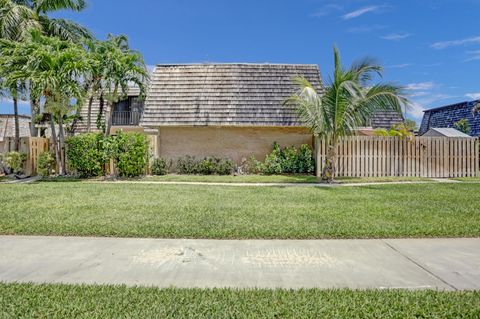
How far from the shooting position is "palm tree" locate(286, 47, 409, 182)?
43.8ft

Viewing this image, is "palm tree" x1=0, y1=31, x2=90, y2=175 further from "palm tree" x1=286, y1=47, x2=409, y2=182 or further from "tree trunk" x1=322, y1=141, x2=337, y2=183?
"tree trunk" x1=322, y1=141, x2=337, y2=183

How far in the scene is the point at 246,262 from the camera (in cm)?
459

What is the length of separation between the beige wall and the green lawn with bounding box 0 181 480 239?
727cm

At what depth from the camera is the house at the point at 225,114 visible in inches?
714

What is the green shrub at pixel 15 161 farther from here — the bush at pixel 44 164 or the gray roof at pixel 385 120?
the gray roof at pixel 385 120

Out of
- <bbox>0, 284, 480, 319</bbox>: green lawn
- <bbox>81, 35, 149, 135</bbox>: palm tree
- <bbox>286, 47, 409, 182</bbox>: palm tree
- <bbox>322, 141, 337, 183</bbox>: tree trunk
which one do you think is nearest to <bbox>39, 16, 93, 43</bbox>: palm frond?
<bbox>81, 35, 149, 135</bbox>: palm tree

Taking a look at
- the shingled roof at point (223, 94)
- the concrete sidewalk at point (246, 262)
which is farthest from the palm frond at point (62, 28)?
the concrete sidewalk at point (246, 262)

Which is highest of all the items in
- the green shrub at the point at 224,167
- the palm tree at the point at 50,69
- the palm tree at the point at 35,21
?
the palm tree at the point at 35,21

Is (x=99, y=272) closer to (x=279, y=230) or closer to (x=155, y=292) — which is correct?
(x=155, y=292)

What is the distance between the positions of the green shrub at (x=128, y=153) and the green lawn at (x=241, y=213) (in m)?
3.98

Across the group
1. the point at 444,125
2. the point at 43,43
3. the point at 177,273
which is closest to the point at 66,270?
the point at 177,273

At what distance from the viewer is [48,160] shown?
619 inches

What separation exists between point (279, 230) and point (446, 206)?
4.85m

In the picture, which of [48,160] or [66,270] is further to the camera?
[48,160]
